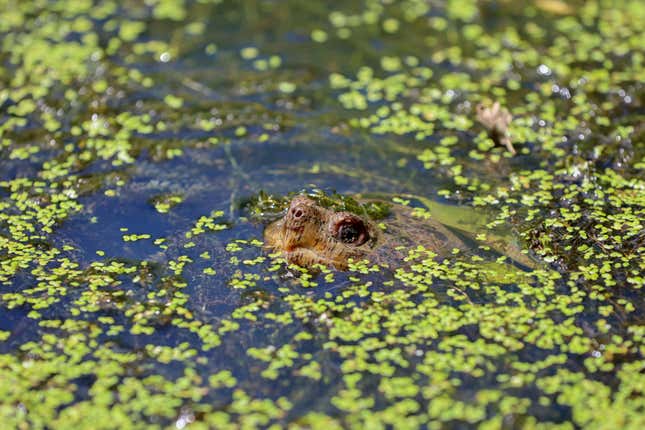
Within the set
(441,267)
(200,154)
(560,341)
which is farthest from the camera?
(200,154)

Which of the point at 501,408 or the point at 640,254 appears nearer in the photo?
the point at 501,408

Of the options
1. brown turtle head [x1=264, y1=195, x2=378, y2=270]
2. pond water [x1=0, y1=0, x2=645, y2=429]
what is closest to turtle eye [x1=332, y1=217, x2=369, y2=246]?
brown turtle head [x1=264, y1=195, x2=378, y2=270]

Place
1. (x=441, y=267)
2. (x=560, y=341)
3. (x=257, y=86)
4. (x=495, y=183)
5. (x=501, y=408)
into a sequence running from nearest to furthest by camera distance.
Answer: (x=501, y=408), (x=560, y=341), (x=441, y=267), (x=495, y=183), (x=257, y=86)

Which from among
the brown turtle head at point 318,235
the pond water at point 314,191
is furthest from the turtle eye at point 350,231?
the pond water at point 314,191

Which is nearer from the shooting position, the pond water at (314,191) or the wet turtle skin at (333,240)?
the pond water at (314,191)

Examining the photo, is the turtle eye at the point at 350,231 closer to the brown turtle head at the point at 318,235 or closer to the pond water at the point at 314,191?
the brown turtle head at the point at 318,235

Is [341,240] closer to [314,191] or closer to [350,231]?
[350,231]

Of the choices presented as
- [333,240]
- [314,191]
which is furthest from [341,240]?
[314,191]

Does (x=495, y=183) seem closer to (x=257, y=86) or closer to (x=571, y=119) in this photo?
(x=571, y=119)

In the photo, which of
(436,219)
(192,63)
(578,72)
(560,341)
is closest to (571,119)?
(578,72)
